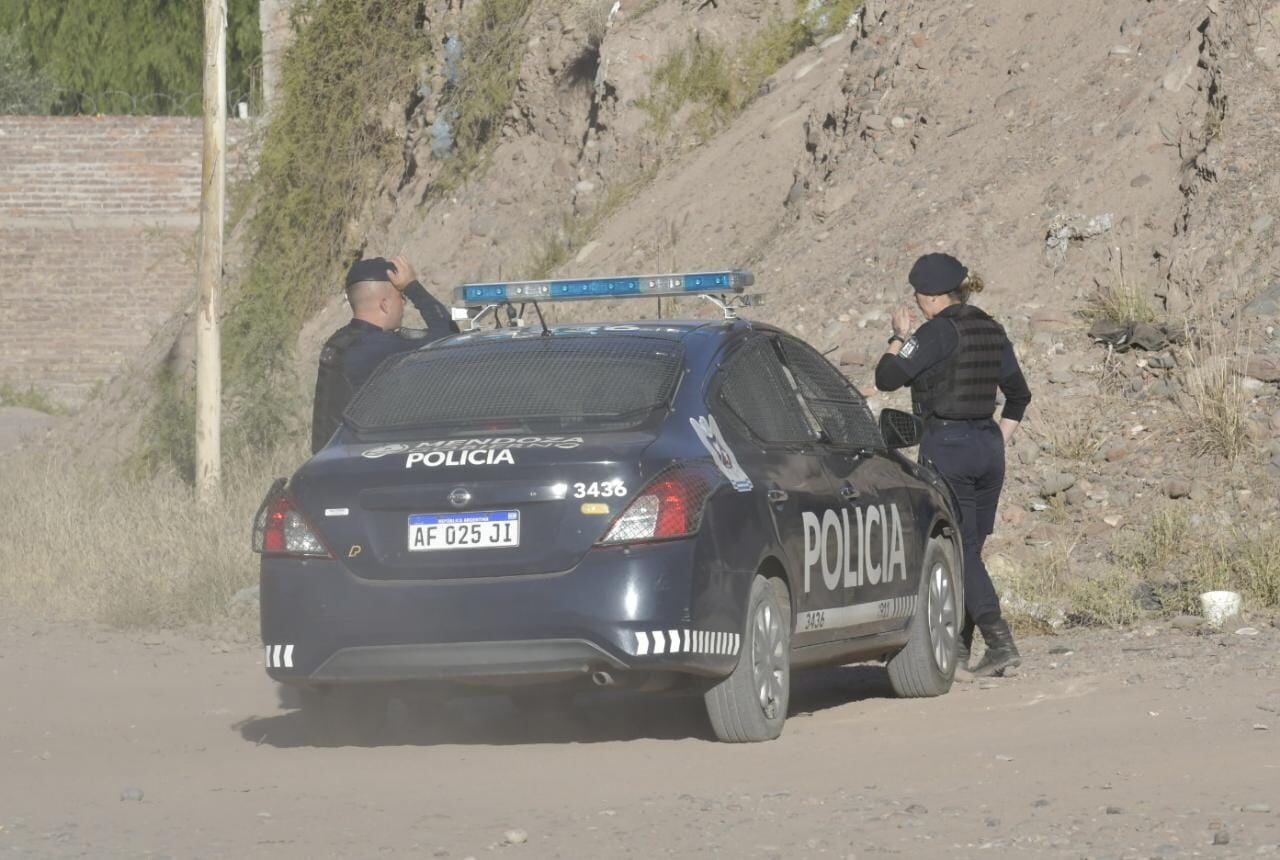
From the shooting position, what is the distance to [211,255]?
17.5 metres

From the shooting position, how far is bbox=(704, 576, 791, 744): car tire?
7.66 m

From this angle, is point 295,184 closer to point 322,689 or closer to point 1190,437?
point 1190,437

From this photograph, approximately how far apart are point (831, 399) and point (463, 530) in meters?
2.25

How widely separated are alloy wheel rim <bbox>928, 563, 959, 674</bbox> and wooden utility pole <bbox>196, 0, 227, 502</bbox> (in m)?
8.64

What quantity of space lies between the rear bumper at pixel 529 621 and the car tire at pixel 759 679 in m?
0.12

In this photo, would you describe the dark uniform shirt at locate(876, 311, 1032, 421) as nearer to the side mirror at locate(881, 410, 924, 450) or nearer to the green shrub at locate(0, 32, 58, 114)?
the side mirror at locate(881, 410, 924, 450)

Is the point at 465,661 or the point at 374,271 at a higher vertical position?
the point at 374,271

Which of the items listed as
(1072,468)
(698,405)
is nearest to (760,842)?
(698,405)

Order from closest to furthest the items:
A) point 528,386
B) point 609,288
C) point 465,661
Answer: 1. point 465,661
2. point 528,386
3. point 609,288

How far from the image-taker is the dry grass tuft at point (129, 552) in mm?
12938

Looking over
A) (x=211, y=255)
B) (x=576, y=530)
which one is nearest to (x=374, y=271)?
(x=576, y=530)

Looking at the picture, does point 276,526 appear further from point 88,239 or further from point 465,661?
point 88,239

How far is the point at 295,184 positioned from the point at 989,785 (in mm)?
23032

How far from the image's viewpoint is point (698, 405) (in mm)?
7844
